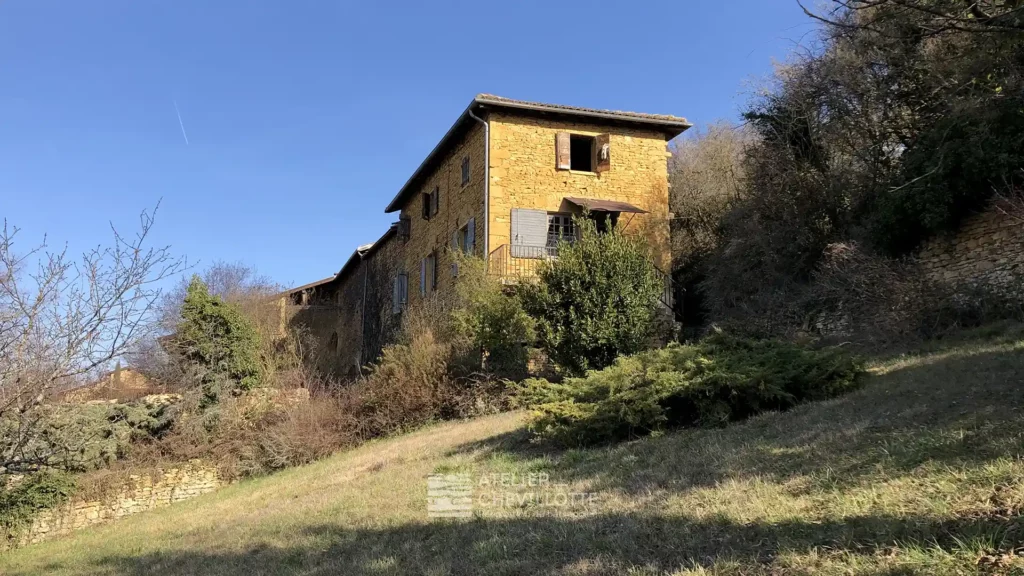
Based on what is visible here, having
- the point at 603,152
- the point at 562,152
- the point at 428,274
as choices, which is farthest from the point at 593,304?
the point at 428,274

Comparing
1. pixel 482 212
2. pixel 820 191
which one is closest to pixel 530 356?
pixel 482 212

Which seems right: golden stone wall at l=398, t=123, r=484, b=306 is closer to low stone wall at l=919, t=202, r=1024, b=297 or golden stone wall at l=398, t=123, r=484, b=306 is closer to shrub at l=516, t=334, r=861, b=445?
shrub at l=516, t=334, r=861, b=445

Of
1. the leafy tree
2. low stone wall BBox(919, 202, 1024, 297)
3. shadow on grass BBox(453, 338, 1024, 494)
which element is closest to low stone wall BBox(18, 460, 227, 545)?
the leafy tree

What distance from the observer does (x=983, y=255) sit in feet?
35.4

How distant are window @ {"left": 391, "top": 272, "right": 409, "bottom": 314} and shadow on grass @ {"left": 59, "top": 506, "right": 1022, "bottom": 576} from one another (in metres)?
17.2

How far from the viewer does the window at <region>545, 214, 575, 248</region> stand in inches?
685

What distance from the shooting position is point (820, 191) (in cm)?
1462

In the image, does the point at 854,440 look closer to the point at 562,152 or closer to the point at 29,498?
the point at 562,152

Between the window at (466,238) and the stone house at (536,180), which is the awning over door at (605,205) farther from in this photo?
the window at (466,238)

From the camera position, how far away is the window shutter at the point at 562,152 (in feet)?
57.5

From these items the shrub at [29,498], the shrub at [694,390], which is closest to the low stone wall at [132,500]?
the shrub at [29,498]

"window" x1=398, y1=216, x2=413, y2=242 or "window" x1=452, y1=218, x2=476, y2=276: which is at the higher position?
"window" x1=398, y1=216, x2=413, y2=242

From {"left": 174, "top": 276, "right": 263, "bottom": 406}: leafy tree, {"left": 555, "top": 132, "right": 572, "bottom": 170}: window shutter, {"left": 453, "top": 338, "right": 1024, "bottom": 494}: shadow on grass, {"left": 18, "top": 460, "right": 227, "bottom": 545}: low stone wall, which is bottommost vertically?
{"left": 18, "top": 460, "right": 227, "bottom": 545}: low stone wall

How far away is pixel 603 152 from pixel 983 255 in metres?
9.23
